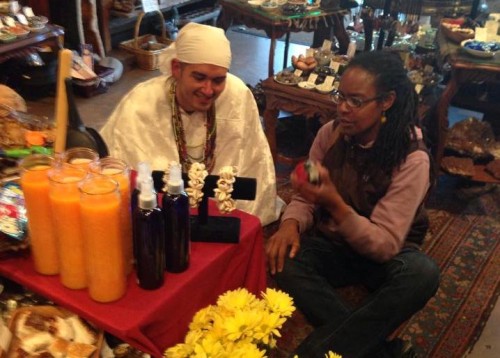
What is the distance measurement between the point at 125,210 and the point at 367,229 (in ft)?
2.73

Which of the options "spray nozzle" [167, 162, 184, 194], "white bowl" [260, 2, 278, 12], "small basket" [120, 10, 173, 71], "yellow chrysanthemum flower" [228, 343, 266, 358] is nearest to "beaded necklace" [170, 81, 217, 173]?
"spray nozzle" [167, 162, 184, 194]

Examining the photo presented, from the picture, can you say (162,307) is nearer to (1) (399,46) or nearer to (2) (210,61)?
(2) (210,61)

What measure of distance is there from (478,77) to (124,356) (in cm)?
216

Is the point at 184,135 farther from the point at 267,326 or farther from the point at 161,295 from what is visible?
the point at 267,326

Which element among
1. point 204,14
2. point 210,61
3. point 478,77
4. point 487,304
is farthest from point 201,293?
point 204,14

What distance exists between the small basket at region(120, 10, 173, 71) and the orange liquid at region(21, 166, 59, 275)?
352cm

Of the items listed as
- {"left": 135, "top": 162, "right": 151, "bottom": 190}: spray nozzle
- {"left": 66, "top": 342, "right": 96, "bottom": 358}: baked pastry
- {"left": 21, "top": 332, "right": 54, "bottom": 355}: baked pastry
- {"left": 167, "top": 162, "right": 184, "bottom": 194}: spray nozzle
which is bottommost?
{"left": 21, "top": 332, "right": 54, "bottom": 355}: baked pastry

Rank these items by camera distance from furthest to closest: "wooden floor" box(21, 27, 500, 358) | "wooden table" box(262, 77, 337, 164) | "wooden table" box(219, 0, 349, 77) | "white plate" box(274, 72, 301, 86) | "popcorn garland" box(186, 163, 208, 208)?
"wooden floor" box(21, 27, 500, 358) → "wooden table" box(219, 0, 349, 77) → "white plate" box(274, 72, 301, 86) → "wooden table" box(262, 77, 337, 164) → "popcorn garland" box(186, 163, 208, 208)

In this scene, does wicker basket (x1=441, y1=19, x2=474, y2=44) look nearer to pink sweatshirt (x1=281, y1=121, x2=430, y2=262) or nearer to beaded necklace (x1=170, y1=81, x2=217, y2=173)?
pink sweatshirt (x1=281, y1=121, x2=430, y2=262)

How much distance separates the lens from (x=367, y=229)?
61.9 inches

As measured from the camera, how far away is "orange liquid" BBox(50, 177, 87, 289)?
94cm

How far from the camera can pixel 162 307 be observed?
1011mm

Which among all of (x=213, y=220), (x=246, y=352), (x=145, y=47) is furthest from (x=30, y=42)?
(x=246, y=352)

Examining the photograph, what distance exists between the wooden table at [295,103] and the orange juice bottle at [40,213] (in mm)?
1768
